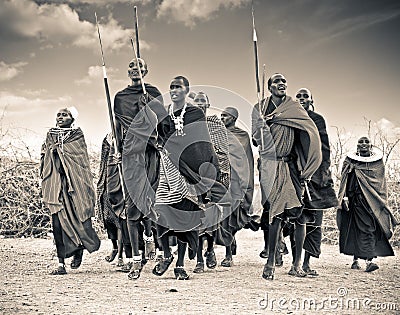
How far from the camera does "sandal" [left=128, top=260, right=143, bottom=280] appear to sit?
731cm

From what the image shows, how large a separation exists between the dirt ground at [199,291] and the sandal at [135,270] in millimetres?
66

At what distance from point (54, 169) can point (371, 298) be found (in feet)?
13.6

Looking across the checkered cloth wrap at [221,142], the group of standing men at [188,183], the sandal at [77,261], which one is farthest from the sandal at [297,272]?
the sandal at [77,261]

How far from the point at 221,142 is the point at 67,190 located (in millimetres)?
2311

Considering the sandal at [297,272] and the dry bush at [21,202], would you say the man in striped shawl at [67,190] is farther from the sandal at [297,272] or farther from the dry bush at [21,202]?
the dry bush at [21,202]

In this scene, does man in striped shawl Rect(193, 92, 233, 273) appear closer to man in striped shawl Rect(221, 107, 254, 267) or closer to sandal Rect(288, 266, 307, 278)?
man in striped shawl Rect(221, 107, 254, 267)

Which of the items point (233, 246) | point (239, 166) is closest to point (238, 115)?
point (239, 166)

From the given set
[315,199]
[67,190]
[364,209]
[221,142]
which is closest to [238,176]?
[221,142]

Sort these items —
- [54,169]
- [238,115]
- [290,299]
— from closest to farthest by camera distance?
[290,299]
[54,169]
[238,115]

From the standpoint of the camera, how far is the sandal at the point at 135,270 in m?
7.31

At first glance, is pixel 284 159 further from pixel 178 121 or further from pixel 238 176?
pixel 238 176

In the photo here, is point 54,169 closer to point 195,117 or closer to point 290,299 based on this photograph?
point 195,117

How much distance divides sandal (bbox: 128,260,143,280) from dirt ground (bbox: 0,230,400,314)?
7 cm

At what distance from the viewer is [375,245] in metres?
8.68
